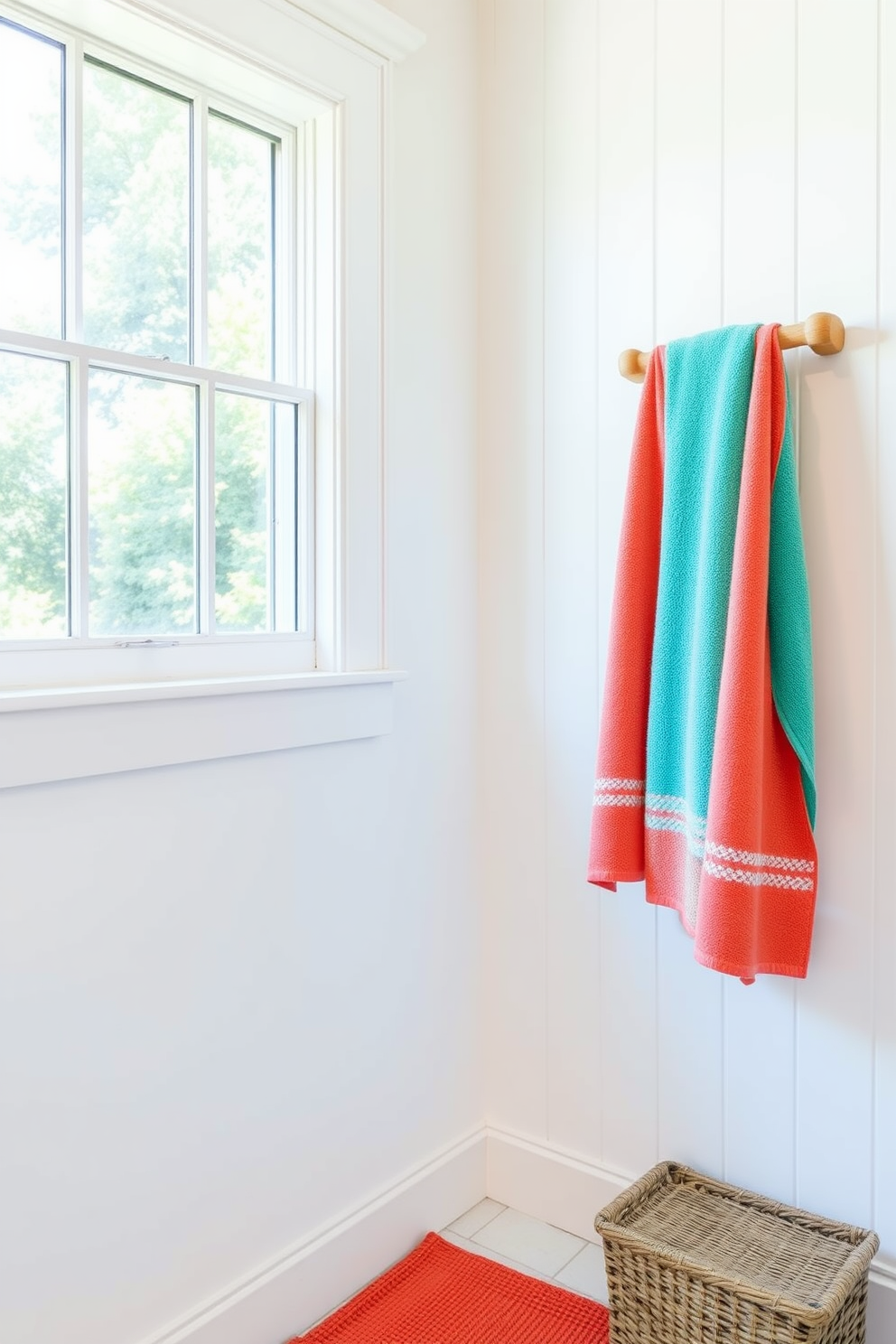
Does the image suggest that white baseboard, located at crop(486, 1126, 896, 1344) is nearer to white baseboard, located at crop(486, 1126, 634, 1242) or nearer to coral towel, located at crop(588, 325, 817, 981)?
white baseboard, located at crop(486, 1126, 634, 1242)

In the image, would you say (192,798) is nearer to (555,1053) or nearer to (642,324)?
(555,1053)

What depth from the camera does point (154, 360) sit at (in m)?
1.36

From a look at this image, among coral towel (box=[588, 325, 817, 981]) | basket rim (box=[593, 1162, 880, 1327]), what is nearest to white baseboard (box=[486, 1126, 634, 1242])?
basket rim (box=[593, 1162, 880, 1327])

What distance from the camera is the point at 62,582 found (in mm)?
1294

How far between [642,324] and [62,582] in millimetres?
949

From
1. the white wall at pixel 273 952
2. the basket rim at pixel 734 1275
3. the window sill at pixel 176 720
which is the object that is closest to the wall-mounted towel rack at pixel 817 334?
the white wall at pixel 273 952

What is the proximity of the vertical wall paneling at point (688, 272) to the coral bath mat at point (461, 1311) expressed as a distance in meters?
0.28

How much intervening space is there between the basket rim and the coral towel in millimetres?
367

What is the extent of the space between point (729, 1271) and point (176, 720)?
3.30 ft

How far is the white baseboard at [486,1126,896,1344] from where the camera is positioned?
171 cm

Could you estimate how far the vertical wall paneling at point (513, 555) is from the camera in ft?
5.74

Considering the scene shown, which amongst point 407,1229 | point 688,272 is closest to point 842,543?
point 688,272

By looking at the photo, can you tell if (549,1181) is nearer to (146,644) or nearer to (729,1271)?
(729,1271)

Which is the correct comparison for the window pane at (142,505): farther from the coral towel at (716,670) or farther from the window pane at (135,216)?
the coral towel at (716,670)
